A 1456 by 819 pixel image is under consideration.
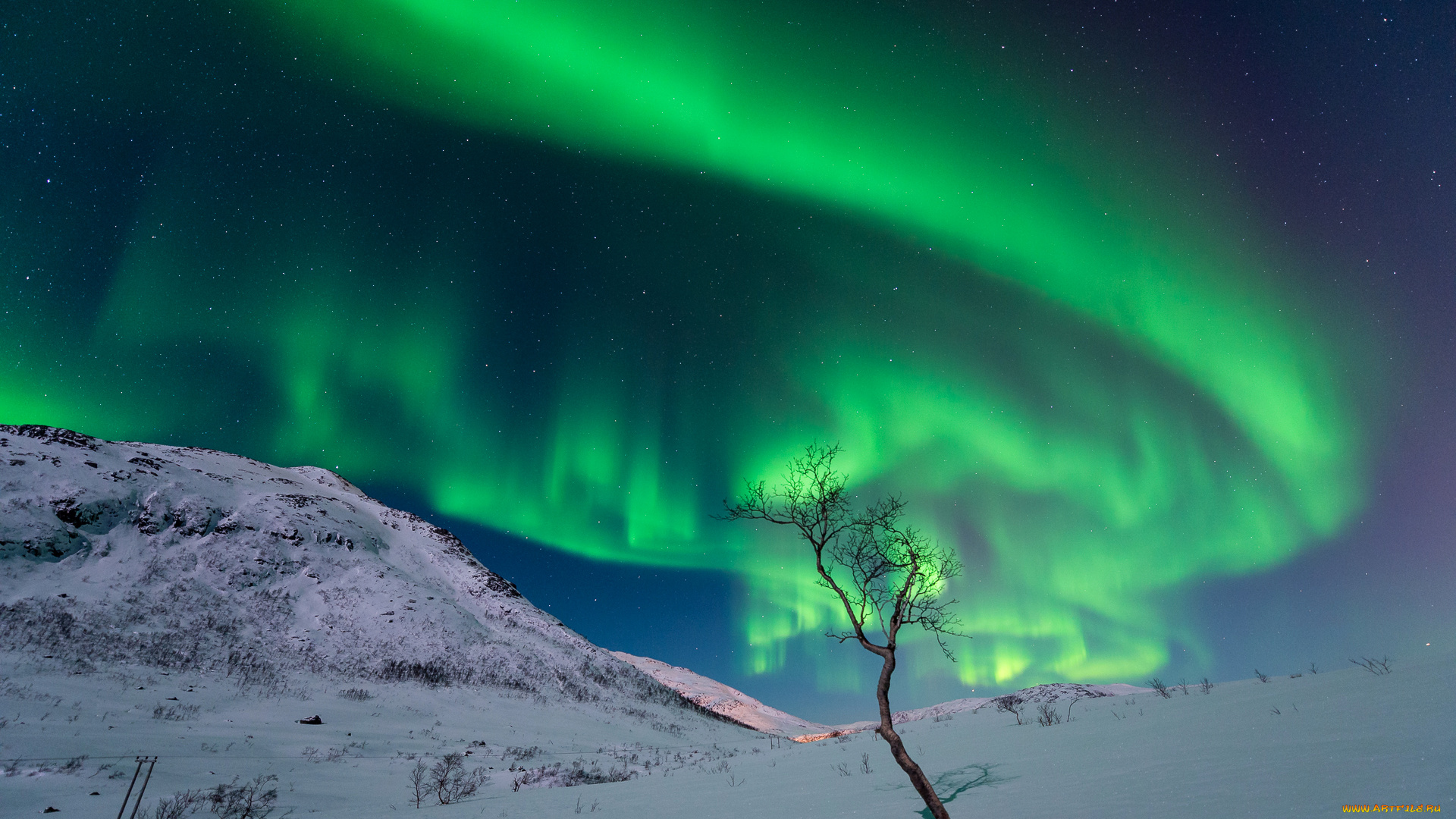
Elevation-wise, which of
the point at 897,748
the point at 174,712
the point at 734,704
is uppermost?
the point at 897,748

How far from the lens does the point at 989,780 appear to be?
351 inches

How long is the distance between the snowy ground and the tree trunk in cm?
80

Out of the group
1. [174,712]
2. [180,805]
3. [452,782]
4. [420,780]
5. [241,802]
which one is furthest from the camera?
[174,712]

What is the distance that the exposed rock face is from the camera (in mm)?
44312

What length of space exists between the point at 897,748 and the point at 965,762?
3506mm

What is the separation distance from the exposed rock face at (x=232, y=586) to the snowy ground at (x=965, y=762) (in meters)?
17.3

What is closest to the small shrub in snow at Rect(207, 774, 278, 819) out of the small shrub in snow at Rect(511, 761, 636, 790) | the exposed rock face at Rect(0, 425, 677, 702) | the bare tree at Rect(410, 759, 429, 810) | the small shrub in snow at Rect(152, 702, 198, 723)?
the bare tree at Rect(410, 759, 429, 810)

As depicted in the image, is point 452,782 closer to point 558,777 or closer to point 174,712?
point 558,777

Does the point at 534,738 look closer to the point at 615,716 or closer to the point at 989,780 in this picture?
the point at 615,716

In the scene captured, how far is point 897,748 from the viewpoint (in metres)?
8.34

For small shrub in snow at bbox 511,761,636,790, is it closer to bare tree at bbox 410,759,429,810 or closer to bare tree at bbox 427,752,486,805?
bare tree at bbox 427,752,486,805

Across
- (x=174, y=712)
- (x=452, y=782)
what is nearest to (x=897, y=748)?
(x=452, y=782)

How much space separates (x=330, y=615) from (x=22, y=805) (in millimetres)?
57632

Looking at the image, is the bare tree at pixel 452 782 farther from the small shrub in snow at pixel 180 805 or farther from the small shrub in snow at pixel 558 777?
the small shrub in snow at pixel 180 805
